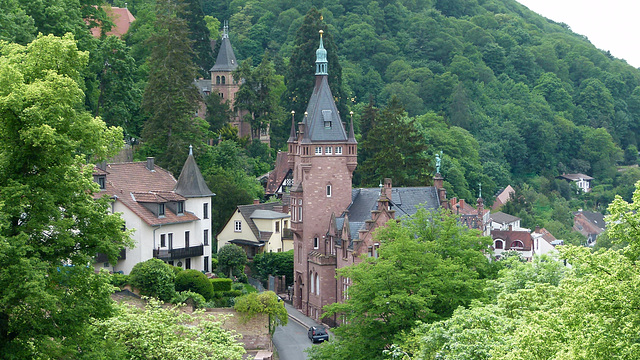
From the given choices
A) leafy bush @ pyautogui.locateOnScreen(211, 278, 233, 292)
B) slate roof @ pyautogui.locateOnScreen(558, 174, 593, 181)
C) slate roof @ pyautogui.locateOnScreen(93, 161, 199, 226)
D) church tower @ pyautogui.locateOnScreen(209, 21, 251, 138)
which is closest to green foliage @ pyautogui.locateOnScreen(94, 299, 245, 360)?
leafy bush @ pyautogui.locateOnScreen(211, 278, 233, 292)

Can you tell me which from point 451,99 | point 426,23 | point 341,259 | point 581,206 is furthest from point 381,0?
point 341,259

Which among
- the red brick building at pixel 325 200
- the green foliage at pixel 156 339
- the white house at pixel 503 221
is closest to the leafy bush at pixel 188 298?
the red brick building at pixel 325 200

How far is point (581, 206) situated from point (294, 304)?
292 ft

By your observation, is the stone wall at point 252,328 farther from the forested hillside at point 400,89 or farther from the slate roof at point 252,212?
the slate roof at point 252,212

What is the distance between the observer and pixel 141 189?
6888 centimetres

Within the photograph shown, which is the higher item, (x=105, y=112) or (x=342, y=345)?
(x=105, y=112)

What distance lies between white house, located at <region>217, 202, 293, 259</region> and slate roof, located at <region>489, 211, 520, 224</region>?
40865 millimetres

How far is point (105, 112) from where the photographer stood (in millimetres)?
82812

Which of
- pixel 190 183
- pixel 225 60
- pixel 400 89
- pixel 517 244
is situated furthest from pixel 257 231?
pixel 400 89

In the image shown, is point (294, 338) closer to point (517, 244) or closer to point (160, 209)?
point (160, 209)

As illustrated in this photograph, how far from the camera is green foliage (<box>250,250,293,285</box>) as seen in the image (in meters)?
78.8

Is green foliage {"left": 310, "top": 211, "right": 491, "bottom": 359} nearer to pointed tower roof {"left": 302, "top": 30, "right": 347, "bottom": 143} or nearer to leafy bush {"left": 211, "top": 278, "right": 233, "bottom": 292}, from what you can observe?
leafy bush {"left": 211, "top": 278, "right": 233, "bottom": 292}

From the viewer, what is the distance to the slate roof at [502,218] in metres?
120

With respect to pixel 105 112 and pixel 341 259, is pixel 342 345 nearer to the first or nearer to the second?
pixel 341 259
